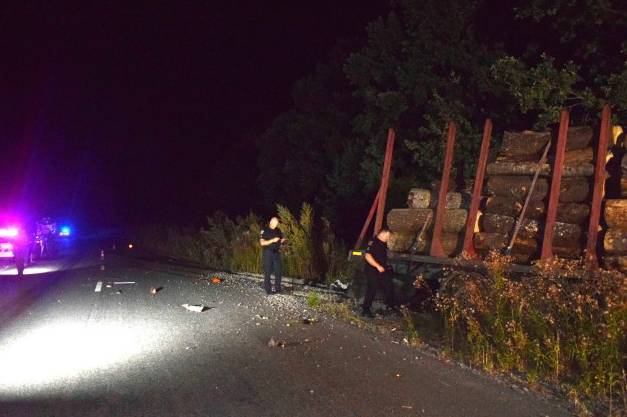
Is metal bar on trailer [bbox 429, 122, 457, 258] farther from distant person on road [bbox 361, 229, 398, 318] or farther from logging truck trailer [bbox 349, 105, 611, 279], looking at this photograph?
distant person on road [bbox 361, 229, 398, 318]

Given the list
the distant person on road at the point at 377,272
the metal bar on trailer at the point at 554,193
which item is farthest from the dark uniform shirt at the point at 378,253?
the metal bar on trailer at the point at 554,193

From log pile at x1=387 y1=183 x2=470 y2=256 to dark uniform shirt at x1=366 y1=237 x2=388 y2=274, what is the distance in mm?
750

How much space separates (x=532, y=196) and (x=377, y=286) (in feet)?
9.70

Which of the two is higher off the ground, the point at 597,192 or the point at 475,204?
the point at 597,192

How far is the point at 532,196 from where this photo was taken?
30.5ft

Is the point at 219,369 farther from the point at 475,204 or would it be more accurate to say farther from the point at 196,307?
the point at 475,204

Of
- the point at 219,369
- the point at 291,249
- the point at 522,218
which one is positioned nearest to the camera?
the point at 219,369

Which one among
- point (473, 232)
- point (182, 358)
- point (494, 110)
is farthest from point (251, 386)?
point (494, 110)

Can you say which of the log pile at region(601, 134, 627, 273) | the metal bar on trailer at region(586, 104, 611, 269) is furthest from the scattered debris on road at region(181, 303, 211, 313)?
the log pile at region(601, 134, 627, 273)

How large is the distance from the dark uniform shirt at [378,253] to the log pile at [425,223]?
750mm

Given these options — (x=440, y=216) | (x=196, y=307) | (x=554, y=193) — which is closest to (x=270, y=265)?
(x=196, y=307)

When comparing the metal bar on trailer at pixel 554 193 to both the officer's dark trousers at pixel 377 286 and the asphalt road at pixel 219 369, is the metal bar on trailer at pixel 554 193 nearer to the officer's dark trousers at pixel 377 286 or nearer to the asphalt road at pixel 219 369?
the asphalt road at pixel 219 369

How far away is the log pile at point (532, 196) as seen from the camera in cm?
869

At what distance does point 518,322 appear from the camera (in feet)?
23.8
